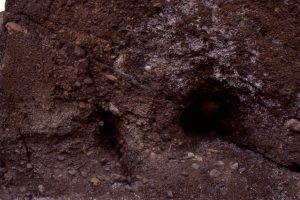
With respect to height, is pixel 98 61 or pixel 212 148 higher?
pixel 98 61

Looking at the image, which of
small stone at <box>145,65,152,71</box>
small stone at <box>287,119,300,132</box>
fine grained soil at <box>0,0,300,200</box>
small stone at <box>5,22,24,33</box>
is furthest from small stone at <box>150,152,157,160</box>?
small stone at <box>5,22,24,33</box>

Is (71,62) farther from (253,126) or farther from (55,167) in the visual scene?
(253,126)

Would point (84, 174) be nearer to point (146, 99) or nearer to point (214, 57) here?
point (146, 99)

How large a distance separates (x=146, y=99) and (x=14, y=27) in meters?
0.39

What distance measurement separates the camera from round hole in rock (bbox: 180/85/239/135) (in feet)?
3.93

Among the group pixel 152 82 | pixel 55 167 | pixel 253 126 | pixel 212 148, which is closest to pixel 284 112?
pixel 253 126

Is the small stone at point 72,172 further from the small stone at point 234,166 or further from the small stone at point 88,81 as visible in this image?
the small stone at point 234,166

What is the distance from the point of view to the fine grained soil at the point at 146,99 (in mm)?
1139

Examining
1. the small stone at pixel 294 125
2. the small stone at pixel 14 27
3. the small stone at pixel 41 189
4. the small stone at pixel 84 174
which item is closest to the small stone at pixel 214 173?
the small stone at pixel 294 125

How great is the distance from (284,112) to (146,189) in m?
0.40

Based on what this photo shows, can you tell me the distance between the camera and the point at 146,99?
1187 millimetres

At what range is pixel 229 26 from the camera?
112 centimetres

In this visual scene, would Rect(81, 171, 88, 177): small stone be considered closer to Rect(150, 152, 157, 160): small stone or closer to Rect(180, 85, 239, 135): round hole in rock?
Rect(150, 152, 157, 160): small stone

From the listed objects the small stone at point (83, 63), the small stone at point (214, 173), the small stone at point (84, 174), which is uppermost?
the small stone at point (83, 63)
